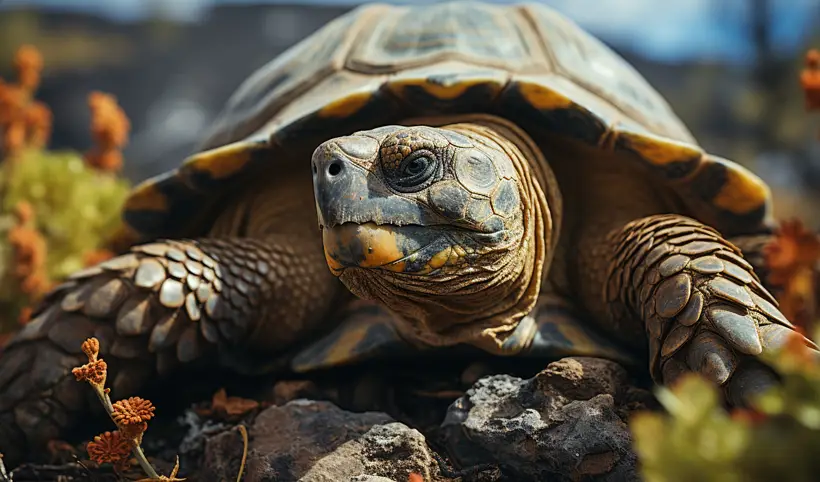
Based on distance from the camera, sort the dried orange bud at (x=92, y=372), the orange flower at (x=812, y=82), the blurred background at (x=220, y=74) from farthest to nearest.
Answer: the blurred background at (x=220, y=74)
the orange flower at (x=812, y=82)
the dried orange bud at (x=92, y=372)

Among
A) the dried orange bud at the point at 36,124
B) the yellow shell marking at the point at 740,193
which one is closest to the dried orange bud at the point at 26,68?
the dried orange bud at the point at 36,124

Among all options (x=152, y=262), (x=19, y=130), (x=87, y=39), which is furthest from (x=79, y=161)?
(x=87, y=39)

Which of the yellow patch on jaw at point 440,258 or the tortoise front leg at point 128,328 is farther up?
the yellow patch on jaw at point 440,258

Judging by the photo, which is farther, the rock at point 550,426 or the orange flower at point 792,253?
the rock at point 550,426

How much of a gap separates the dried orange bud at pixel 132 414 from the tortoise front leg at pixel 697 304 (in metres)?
1.31

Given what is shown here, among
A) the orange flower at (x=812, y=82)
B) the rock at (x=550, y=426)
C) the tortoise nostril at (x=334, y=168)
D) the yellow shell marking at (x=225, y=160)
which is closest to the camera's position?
the rock at (x=550, y=426)

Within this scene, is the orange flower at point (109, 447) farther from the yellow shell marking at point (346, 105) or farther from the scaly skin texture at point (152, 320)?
the yellow shell marking at point (346, 105)

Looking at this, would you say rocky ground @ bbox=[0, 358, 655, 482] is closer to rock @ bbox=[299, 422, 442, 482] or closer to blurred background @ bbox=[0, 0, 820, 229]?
rock @ bbox=[299, 422, 442, 482]

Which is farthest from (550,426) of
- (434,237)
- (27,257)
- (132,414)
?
(27,257)

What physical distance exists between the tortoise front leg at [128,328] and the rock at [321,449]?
458mm

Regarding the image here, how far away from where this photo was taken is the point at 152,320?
247 centimetres

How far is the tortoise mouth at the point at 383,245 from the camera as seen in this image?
1884 millimetres

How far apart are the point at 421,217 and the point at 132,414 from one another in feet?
2.73

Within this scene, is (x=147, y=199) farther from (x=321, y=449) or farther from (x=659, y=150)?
(x=659, y=150)
